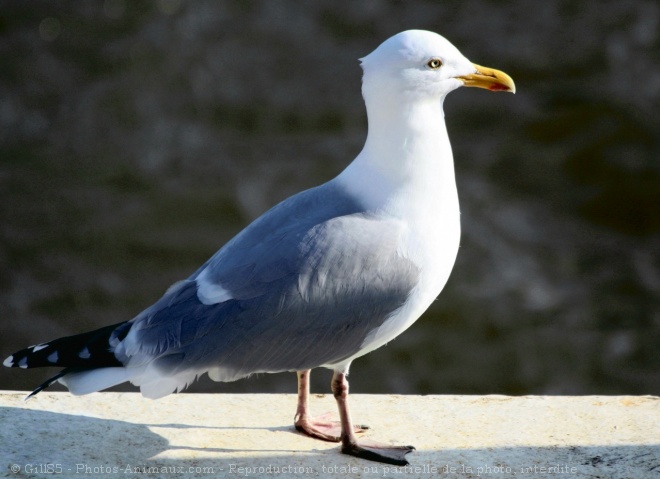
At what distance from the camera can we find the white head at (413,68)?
2.54 meters

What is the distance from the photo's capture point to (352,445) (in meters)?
2.69

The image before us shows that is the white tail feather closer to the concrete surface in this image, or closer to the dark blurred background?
the concrete surface

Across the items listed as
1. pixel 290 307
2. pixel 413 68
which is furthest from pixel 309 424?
pixel 413 68

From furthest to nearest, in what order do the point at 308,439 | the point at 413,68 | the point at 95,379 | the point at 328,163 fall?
the point at 328,163
the point at 308,439
the point at 413,68
the point at 95,379

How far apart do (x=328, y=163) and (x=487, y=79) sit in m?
4.15

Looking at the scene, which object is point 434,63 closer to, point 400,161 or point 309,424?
point 400,161

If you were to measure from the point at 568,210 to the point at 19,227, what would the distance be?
3353mm

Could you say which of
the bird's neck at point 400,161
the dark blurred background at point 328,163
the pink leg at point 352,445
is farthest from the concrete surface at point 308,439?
the dark blurred background at point 328,163

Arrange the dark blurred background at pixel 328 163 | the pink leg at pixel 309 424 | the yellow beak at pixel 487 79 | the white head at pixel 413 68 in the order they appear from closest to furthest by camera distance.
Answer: the white head at pixel 413 68, the yellow beak at pixel 487 79, the pink leg at pixel 309 424, the dark blurred background at pixel 328 163

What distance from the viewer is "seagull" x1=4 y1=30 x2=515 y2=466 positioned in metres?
2.47

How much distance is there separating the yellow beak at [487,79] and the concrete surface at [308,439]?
35.6 inches

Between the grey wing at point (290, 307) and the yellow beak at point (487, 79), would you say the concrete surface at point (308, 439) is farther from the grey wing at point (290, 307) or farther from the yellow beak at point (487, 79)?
the yellow beak at point (487, 79)

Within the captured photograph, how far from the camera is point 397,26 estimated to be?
7.33m

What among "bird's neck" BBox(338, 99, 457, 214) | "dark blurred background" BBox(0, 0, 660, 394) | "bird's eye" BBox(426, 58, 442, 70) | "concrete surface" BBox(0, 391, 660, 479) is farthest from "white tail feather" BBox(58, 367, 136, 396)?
"dark blurred background" BBox(0, 0, 660, 394)
